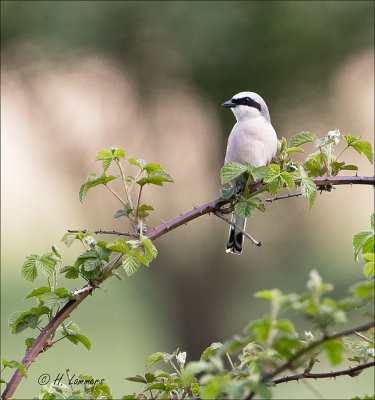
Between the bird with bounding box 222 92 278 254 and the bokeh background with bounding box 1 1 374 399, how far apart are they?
219 inches

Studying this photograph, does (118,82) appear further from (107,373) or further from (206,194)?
(107,373)

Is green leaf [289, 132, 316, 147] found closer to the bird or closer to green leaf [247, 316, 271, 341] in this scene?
green leaf [247, 316, 271, 341]

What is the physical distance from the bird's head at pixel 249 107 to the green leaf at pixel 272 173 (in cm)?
171

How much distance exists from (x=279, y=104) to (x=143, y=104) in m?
1.85

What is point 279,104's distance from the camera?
368 inches

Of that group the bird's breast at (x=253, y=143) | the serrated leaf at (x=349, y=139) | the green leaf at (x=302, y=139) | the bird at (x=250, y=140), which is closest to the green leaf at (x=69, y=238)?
the green leaf at (x=302, y=139)

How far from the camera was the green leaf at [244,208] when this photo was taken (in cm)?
153

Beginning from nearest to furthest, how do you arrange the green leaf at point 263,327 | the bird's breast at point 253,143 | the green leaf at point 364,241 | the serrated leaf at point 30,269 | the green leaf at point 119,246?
1. the green leaf at point 263,327
2. the green leaf at point 364,241
3. the green leaf at point 119,246
4. the serrated leaf at point 30,269
5. the bird's breast at point 253,143

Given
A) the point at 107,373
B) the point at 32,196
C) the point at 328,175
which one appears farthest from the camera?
the point at 32,196

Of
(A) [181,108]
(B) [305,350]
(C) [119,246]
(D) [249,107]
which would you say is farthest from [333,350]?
(A) [181,108]

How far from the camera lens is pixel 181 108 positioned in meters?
9.62

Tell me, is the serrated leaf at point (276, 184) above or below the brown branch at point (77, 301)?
above

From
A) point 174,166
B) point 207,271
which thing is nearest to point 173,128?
point 174,166

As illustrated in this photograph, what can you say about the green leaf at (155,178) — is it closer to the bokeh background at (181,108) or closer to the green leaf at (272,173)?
the green leaf at (272,173)
